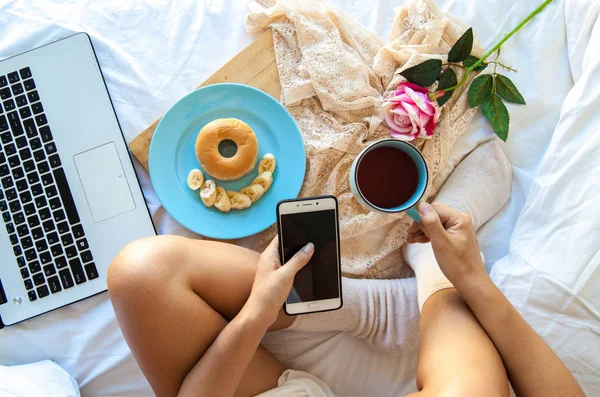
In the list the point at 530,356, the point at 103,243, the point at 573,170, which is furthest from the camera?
the point at 103,243

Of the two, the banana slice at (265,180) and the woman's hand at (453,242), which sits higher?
the banana slice at (265,180)

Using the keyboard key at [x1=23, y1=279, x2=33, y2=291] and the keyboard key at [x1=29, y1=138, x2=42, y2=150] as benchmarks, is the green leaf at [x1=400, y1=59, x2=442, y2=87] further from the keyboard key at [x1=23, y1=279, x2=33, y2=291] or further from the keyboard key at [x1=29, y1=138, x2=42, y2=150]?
the keyboard key at [x1=23, y1=279, x2=33, y2=291]

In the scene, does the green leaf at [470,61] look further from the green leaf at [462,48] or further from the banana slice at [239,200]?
the banana slice at [239,200]

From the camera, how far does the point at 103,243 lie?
37.3 inches

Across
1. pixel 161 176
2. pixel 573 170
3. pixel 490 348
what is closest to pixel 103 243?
pixel 161 176

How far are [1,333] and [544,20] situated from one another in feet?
4.27

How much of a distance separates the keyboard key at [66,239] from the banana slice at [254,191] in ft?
1.15

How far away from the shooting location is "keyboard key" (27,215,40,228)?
922mm

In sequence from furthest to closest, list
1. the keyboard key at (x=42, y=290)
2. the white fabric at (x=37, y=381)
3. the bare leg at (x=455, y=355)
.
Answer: the keyboard key at (x=42, y=290)
the white fabric at (x=37, y=381)
the bare leg at (x=455, y=355)

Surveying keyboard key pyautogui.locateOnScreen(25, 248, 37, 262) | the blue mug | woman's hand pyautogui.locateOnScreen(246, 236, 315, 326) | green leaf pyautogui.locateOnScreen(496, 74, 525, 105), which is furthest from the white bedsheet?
the blue mug

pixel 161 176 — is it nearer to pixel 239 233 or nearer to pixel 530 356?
pixel 239 233

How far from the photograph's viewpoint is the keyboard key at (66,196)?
93 centimetres

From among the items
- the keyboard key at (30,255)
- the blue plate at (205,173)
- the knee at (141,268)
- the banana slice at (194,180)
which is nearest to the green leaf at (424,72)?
the blue plate at (205,173)

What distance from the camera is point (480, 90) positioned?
97 centimetres
